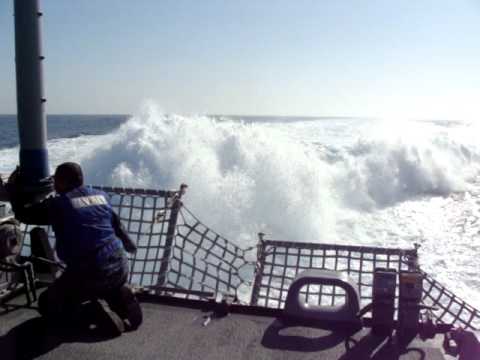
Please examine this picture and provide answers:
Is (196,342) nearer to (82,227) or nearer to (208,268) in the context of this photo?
(82,227)

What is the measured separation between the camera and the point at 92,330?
324cm

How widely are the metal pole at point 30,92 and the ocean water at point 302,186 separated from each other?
5.78 metres

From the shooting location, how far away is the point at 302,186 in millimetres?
15109

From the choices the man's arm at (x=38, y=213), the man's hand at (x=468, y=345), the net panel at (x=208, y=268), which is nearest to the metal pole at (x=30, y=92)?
the man's arm at (x=38, y=213)

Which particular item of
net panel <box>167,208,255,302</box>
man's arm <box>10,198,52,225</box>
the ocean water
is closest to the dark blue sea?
the ocean water

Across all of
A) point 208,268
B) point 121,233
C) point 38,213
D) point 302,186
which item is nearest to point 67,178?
point 38,213

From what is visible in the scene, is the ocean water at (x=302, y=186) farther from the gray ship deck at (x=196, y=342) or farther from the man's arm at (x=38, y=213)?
the man's arm at (x=38, y=213)

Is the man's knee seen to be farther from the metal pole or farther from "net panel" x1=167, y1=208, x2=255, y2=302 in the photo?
"net panel" x1=167, y1=208, x2=255, y2=302

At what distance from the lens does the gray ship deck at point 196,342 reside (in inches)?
117

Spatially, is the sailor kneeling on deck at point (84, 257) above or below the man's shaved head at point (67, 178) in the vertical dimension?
below

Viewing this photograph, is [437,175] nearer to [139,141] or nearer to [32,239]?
[139,141]

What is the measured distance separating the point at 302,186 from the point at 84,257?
12.3m

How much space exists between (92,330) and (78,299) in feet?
0.70

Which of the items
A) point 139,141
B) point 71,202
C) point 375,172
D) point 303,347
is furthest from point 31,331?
point 375,172
